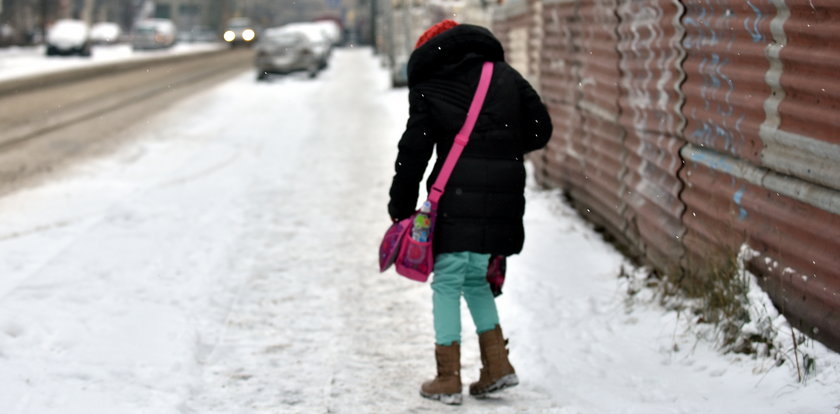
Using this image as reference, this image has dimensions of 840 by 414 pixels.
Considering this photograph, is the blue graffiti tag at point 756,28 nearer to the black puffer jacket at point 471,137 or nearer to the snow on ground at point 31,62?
the black puffer jacket at point 471,137

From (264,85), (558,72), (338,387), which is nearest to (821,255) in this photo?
(338,387)

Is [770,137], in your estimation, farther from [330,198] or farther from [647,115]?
[330,198]

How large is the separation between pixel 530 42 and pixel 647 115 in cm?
522

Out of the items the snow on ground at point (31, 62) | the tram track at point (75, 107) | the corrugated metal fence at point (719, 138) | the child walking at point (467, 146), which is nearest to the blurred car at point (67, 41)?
the snow on ground at point (31, 62)

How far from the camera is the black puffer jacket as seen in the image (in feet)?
14.6

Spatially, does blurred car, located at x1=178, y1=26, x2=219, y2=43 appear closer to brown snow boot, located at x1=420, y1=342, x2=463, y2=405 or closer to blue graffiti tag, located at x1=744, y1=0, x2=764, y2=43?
blue graffiti tag, located at x1=744, y1=0, x2=764, y2=43

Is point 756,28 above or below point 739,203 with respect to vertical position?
above

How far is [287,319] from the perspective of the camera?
6113 millimetres

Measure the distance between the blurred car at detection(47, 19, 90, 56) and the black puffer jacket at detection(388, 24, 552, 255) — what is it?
4360 cm

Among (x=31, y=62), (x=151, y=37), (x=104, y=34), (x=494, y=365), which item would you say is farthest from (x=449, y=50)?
(x=104, y=34)

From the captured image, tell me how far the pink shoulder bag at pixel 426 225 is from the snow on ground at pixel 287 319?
0.62m

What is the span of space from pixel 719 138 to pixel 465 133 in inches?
63.4

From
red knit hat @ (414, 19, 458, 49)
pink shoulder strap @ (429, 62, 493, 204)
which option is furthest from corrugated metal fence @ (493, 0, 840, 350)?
red knit hat @ (414, 19, 458, 49)

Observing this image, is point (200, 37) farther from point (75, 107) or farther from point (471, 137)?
point (471, 137)
